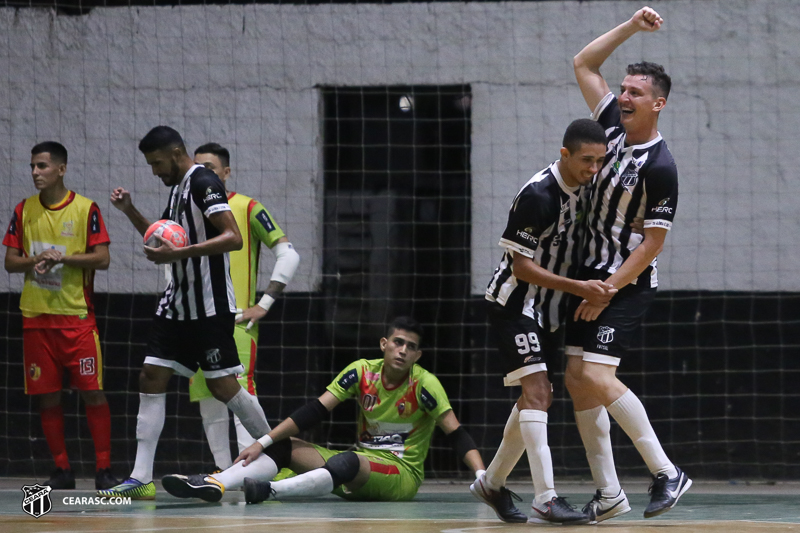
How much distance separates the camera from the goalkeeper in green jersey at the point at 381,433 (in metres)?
5.43

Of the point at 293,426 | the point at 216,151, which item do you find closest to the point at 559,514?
the point at 293,426

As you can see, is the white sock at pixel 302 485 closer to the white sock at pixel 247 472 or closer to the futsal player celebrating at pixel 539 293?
the white sock at pixel 247 472

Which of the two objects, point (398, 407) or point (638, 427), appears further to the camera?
point (398, 407)

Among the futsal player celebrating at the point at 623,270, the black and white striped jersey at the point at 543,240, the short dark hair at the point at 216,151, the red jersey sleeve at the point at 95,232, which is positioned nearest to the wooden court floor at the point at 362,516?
the futsal player celebrating at the point at 623,270

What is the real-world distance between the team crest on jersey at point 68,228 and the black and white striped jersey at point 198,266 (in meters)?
1.25

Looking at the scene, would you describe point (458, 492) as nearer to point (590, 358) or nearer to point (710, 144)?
point (590, 358)

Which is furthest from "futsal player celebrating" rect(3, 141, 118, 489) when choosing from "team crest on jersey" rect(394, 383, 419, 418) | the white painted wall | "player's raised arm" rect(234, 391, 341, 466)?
"team crest on jersey" rect(394, 383, 419, 418)

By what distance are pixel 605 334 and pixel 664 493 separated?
0.67m

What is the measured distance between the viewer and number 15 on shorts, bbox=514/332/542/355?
14.4 feet

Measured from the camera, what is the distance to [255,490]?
198 inches

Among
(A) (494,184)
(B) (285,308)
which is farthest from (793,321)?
(B) (285,308)

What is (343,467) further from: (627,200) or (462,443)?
(627,200)

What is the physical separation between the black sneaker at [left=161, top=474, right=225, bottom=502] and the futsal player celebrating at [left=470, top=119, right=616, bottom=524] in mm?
1254

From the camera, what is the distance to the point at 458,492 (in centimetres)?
661
